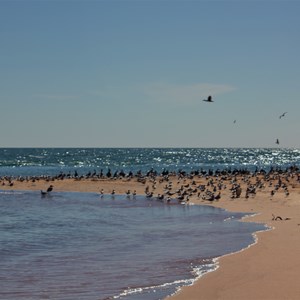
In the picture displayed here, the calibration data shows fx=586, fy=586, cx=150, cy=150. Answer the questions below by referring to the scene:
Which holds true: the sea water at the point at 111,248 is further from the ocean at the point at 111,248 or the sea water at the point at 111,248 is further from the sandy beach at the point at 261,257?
the sandy beach at the point at 261,257

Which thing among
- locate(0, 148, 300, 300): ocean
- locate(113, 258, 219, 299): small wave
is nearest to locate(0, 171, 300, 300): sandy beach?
locate(113, 258, 219, 299): small wave

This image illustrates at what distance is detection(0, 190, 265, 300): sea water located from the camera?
45.9ft

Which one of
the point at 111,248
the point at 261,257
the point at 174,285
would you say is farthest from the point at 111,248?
the point at 174,285

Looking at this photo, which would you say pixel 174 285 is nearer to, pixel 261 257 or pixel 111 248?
pixel 261 257

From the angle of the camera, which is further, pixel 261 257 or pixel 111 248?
→ pixel 111 248

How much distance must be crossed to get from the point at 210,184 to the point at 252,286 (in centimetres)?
3670

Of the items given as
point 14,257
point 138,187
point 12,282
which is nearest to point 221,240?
point 14,257

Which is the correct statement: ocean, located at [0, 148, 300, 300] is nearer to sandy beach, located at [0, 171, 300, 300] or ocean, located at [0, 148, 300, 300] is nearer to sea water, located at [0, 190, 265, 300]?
sea water, located at [0, 190, 265, 300]

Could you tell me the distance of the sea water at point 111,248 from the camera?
14.0m

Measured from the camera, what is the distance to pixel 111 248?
19453 mm

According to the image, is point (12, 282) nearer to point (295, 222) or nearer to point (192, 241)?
point (192, 241)

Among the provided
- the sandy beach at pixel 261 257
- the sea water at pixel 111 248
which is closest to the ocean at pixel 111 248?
the sea water at pixel 111 248

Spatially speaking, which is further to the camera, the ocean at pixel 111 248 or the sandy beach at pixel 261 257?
the ocean at pixel 111 248

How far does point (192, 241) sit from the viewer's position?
20781mm
